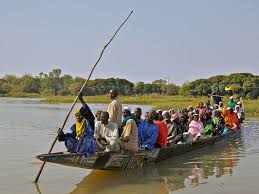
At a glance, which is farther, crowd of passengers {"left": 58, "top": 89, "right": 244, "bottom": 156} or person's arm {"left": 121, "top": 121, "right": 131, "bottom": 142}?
person's arm {"left": 121, "top": 121, "right": 131, "bottom": 142}

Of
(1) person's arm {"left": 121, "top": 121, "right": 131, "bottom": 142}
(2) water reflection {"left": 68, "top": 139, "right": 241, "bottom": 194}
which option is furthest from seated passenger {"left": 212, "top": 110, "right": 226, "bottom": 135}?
(1) person's arm {"left": 121, "top": 121, "right": 131, "bottom": 142}

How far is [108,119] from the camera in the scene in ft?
27.9

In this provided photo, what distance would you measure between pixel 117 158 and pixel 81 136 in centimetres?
89

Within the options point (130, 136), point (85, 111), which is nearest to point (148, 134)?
point (130, 136)

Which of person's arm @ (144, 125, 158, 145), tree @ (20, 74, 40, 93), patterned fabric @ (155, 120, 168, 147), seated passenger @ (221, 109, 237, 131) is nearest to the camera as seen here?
person's arm @ (144, 125, 158, 145)

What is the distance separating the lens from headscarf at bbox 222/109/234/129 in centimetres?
1590

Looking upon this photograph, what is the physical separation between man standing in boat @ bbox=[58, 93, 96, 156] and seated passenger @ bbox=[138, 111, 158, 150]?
144 centimetres

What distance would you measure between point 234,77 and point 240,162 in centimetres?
5736

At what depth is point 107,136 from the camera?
340 inches

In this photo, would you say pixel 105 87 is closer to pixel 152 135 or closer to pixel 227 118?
pixel 227 118

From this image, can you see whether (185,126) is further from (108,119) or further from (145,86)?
(145,86)

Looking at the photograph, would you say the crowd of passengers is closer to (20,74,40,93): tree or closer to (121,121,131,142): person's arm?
(121,121,131,142): person's arm

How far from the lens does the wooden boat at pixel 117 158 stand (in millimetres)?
7777

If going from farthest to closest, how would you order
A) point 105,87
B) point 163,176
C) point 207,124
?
point 105,87
point 207,124
point 163,176
